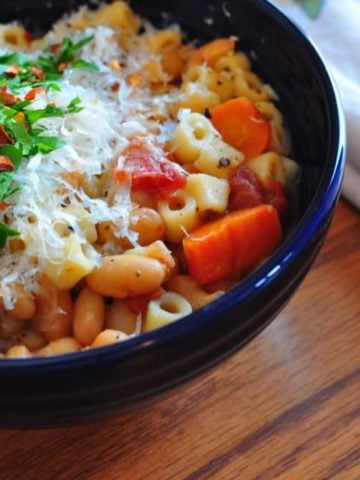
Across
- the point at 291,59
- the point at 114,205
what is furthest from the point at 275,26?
the point at 114,205

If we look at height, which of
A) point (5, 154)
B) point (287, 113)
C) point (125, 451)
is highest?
point (287, 113)

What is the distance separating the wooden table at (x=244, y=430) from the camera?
3.76ft

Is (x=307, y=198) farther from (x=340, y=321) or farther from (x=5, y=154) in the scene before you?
(x=5, y=154)

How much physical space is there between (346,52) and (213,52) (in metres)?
0.38

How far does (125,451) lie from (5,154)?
49cm

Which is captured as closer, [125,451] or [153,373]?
[153,373]

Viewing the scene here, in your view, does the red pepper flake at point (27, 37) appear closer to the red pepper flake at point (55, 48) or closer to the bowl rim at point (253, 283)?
the red pepper flake at point (55, 48)

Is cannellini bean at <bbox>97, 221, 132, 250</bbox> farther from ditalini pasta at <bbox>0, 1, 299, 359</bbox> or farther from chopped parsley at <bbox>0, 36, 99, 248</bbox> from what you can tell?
chopped parsley at <bbox>0, 36, 99, 248</bbox>

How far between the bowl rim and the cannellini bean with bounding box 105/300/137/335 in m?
0.19

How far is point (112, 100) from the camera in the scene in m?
1.44

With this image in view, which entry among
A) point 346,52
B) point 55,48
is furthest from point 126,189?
point 346,52

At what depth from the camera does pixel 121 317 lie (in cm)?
113

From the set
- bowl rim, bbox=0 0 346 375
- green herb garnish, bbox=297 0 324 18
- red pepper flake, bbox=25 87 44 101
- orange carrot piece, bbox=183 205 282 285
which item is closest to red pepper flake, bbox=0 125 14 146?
red pepper flake, bbox=25 87 44 101

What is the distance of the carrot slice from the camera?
1.37 m
